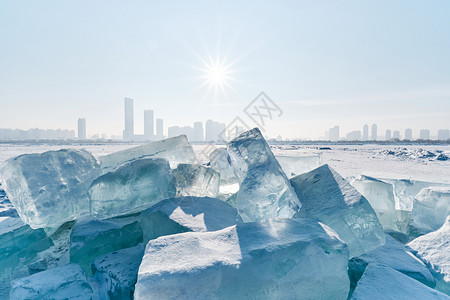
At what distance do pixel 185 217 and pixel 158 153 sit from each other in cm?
152

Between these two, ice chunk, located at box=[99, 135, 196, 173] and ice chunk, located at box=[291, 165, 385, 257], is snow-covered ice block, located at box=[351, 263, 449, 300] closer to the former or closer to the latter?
ice chunk, located at box=[291, 165, 385, 257]

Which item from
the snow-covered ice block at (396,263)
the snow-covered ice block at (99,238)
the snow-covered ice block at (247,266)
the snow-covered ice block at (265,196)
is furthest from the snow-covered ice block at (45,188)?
the snow-covered ice block at (396,263)

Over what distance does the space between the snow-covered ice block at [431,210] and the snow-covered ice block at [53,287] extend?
2.82 meters

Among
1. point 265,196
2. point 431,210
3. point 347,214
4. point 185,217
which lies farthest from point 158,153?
point 431,210

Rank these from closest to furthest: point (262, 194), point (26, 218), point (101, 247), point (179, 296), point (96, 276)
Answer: point (179, 296)
point (96, 276)
point (262, 194)
point (101, 247)
point (26, 218)

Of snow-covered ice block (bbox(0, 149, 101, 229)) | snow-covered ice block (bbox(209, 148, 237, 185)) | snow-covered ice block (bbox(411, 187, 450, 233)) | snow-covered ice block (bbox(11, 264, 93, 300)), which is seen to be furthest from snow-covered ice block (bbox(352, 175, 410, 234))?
snow-covered ice block (bbox(0, 149, 101, 229))

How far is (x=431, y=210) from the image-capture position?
7.59ft

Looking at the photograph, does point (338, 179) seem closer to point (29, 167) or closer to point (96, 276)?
point (96, 276)

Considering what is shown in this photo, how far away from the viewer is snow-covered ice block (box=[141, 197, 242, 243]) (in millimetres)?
1585

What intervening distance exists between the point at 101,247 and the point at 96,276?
13.5 inches

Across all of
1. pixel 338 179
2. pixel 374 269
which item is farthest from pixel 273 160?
pixel 374 269

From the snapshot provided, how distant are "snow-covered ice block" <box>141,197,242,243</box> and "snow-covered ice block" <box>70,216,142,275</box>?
0.75ft

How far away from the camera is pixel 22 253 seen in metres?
2.11

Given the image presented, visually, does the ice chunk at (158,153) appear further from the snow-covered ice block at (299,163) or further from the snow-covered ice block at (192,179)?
the snow-covered ice block at (299,163)
